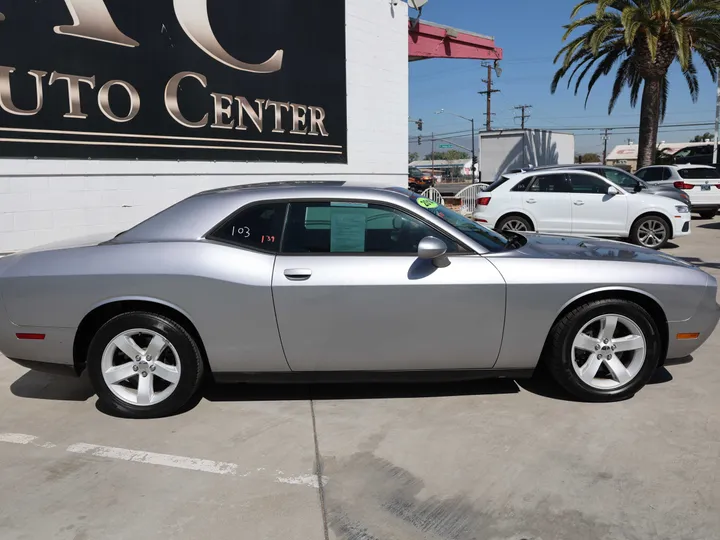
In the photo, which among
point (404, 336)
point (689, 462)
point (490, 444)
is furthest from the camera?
point (404, 336)

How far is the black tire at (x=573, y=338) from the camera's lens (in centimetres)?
391

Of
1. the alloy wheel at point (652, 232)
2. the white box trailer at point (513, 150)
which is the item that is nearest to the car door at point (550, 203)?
the alloy wheel at point (652, 232)

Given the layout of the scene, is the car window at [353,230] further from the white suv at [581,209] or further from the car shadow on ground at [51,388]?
the white suv at [581,209]

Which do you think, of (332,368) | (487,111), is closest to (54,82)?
(332,368)

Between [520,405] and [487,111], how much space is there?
66.7 m

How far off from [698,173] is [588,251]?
15539 mm

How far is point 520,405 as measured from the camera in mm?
4078

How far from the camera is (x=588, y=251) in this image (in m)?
4.27

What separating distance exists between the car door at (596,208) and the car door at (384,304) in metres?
8.07

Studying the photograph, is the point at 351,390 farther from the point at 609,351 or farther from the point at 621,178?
the point at 621,178

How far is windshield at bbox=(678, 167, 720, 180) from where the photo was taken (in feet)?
55.9

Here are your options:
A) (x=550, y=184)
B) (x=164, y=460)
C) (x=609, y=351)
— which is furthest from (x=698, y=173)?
(x=164, y=460)

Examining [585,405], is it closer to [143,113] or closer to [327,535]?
[327,535]

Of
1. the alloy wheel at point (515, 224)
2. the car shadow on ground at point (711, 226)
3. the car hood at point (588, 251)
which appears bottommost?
the car shadow on ground at point (711, 226)
